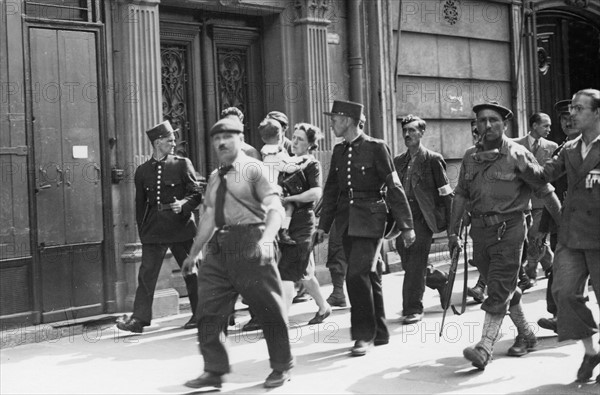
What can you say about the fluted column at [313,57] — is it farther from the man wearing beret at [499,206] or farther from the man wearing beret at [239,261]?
the man wearing beret at [239,261]

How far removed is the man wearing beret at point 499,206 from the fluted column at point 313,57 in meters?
5.08

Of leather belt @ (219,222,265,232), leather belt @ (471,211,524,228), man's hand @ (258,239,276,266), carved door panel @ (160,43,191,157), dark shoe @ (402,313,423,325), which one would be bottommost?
dark shoe @ (402,313,423,325)

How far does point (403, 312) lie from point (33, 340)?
3.52 meters

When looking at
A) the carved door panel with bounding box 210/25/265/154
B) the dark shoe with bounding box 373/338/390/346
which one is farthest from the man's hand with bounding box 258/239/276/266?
the carved door panel with bounding box 210/25/265/154

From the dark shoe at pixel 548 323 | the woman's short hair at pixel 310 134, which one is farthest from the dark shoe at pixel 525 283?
the woman's short hair at pixel 310 134

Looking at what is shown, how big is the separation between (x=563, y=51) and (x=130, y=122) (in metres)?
11.1

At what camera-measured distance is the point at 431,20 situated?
14742 mm

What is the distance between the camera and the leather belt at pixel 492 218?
750 cm

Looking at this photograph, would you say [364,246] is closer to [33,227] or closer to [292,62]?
[33,227]

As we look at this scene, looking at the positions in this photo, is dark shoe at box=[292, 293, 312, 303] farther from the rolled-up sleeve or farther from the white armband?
the rolled-up sleeve

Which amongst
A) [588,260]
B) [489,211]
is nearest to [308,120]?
[489,211]

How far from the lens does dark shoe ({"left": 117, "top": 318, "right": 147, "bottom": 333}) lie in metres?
9.10

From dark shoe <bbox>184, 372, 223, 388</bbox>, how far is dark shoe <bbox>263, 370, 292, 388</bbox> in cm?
34

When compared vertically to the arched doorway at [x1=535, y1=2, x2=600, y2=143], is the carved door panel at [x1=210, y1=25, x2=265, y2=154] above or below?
below
